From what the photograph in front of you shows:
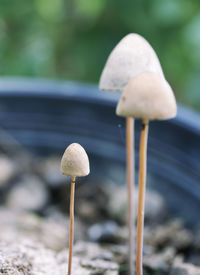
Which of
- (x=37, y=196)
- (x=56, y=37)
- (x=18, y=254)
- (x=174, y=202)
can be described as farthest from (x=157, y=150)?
(x=56, y=37)

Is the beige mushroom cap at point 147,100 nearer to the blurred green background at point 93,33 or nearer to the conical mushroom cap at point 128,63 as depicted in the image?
the conical mushroom cap at point 128,63

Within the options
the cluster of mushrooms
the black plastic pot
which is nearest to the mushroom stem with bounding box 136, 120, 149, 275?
the cluster of mushrooms

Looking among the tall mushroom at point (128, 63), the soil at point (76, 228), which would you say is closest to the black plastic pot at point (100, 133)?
the soil at point (76, 228)

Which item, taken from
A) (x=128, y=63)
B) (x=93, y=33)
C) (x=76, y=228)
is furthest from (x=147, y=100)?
(x=93, y=33)

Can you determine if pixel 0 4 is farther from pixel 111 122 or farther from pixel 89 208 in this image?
pixel 89 208

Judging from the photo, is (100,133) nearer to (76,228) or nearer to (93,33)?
(76,228)

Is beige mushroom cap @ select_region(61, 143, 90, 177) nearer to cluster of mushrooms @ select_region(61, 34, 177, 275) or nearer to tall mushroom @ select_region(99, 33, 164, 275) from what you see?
cluster of mushrooms @ select_region(61, 34, 177, 275)
